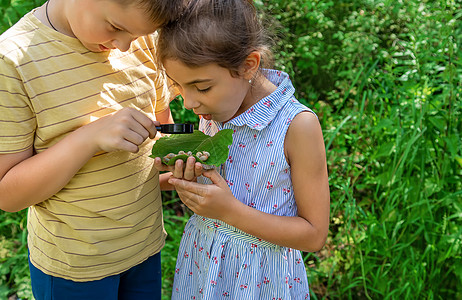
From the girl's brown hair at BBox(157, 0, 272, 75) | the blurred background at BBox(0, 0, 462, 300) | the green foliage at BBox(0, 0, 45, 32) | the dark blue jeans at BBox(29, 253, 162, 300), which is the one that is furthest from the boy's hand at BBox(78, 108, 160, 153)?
the green foliage at BBox(0, 0, 45, 32)

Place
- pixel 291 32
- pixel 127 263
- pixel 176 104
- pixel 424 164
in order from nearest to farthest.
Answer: pixel 127 263
pixel 424 164
pixel 176 104
pixel 291 32

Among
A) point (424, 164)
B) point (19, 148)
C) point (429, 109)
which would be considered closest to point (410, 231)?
point (424, 164)

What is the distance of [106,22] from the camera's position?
1314mm

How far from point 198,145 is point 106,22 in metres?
0.50

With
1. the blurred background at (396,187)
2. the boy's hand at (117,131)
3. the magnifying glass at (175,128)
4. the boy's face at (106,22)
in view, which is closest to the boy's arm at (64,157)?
the boy's hand at (117,131)

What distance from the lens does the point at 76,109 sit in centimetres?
140

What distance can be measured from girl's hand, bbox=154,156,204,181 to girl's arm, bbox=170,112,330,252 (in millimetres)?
25

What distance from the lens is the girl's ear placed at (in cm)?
Answer: 150

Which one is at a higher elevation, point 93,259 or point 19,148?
point 19,148

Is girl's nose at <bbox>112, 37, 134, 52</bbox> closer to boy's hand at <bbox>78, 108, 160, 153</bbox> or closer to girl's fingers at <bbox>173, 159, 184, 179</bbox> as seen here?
boy's hand at <bbox>78, 108, 160, 153</bbox>

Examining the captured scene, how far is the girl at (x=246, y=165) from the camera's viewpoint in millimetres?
1431

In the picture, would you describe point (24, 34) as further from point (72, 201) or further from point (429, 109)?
point (429, 109)

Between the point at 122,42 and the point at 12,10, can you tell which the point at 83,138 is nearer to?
the point at 122,42

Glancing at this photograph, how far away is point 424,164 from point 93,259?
181 cm
